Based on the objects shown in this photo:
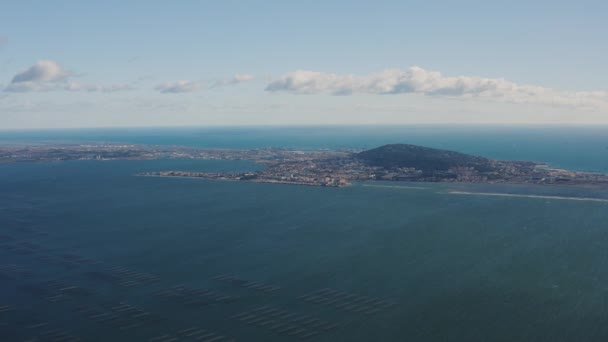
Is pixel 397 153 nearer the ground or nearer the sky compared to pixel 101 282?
nearer the sky

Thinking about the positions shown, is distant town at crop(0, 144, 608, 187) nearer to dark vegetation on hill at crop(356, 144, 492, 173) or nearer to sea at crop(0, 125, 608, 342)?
dark vegetation on hill at crop(356, 144, 492, 173)

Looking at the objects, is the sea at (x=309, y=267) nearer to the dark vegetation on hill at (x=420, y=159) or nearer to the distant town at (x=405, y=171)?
the distant town at (x=405, y=171)

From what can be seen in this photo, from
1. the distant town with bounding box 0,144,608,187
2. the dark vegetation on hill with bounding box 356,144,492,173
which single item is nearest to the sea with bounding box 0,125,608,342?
the distant town with bounding box 0,144,608,187

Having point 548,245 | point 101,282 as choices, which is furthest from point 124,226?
point 548,245

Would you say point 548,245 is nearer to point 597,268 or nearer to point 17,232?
point 597,268

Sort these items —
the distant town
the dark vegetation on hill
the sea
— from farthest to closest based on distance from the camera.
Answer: the dark vegetation on hill < the distant town < the sea

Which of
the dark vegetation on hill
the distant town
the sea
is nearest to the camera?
the sea

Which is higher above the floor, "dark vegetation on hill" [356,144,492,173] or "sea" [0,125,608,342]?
"dark vegetation on hill" [356,144,492,173]

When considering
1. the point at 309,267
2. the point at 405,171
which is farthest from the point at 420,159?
the point at 309,267
